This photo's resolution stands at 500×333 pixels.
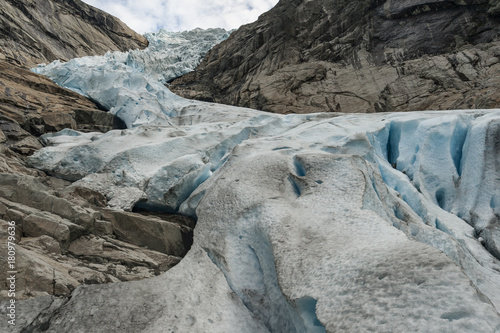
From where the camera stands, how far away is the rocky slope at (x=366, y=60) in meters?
13.7

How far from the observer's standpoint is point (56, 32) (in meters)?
22.5

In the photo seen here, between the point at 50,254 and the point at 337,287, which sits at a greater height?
the point at 50,254

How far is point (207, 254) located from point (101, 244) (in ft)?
4.73

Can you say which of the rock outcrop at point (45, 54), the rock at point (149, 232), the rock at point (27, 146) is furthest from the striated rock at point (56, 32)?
the rock at point (149, 232)

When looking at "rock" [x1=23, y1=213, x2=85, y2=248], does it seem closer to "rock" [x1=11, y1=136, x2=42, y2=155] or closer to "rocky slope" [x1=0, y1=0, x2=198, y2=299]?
"rocky slope" [x1=0, y1=0, x2=198, y2=299]

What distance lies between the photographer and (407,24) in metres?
16.4

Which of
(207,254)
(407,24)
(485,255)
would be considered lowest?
(485,255)

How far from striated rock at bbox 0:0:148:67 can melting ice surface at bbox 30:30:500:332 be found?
43.0ft

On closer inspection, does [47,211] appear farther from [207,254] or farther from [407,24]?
[407,24]

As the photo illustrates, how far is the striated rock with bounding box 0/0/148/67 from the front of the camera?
696 inches

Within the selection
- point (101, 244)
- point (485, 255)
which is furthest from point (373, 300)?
point (485, 255)

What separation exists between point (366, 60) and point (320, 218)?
15.3 metres

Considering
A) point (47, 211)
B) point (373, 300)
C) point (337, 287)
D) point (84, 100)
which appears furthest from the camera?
point (84, 100)

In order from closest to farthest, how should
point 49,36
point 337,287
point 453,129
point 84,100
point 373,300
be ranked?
point 373,300 < point 337,287 < point 453,129 < point 84,100 < point 49,36
